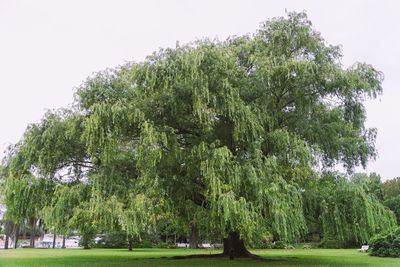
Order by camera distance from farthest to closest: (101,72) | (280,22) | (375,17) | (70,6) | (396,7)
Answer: (280,22) < (101,72) < (375,17) < (396,7) < (70,6)

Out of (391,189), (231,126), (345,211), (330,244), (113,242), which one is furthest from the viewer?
(391,189)

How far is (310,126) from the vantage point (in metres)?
12.7

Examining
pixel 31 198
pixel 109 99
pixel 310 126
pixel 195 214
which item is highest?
pixel 109 99

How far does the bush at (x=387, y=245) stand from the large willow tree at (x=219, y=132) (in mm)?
9317

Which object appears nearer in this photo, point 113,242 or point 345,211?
point 345,211

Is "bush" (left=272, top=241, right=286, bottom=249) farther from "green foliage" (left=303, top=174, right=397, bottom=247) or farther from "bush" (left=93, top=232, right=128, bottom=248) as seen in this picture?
"green foliage" (left=303, top=174, right=397, bottom=247)

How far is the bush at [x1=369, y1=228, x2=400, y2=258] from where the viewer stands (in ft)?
61.0

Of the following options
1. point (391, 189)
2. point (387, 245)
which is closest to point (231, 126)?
point (387, 245)

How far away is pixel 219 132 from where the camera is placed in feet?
42.4

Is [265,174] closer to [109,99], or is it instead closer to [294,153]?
[294,153]

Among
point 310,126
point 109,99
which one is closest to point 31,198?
point 109,99

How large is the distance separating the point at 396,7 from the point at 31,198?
13.9 m

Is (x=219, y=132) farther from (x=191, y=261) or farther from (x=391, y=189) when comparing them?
(x=391, y=189)

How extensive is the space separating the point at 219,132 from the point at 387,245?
14064mm
